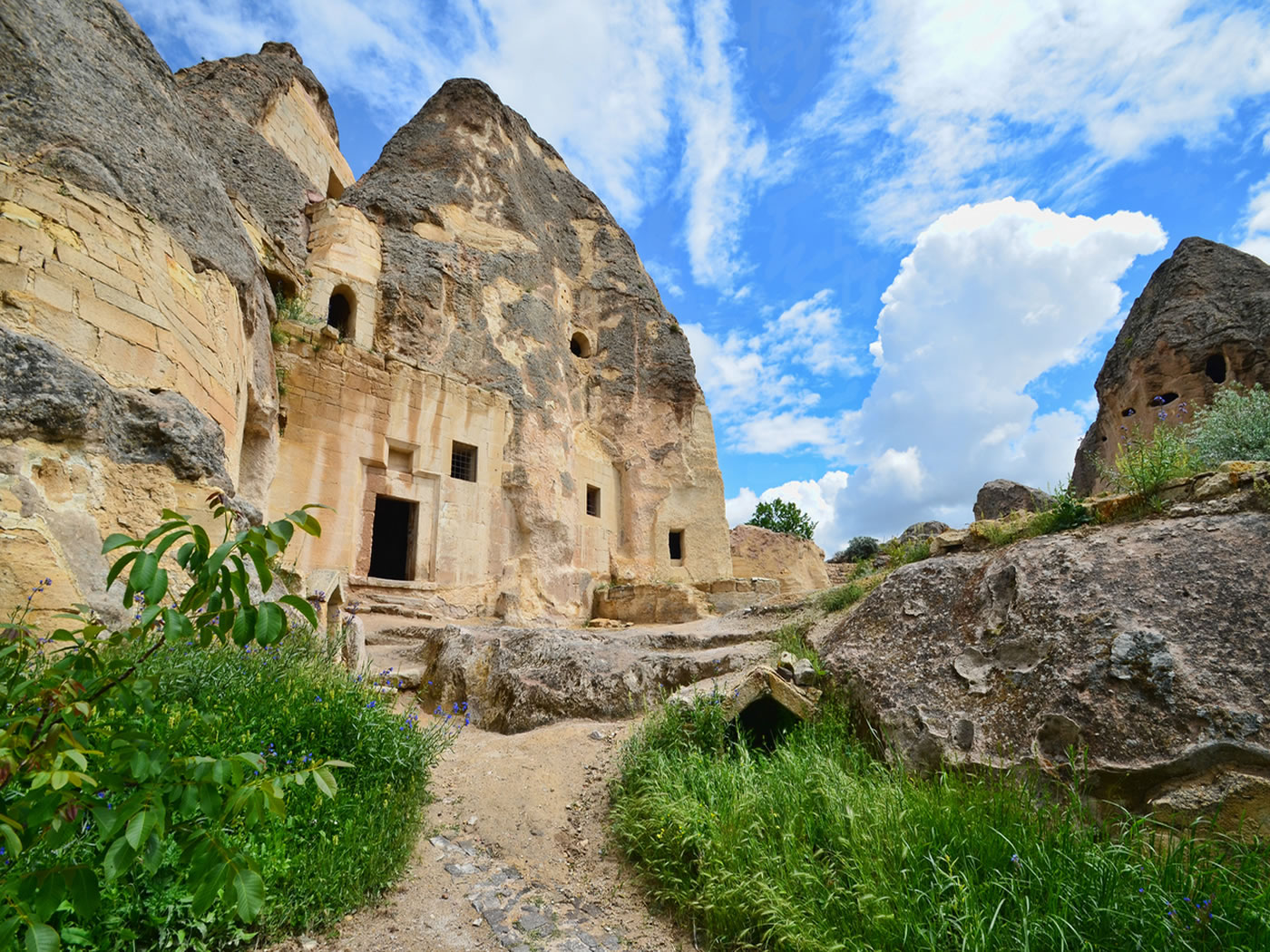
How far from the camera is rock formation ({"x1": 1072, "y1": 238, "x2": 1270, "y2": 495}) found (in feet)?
54.7

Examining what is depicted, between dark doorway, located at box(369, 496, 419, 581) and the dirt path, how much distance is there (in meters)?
9.77

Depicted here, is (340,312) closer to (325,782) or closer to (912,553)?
(912,553)

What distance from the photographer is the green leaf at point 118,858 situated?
1352mm

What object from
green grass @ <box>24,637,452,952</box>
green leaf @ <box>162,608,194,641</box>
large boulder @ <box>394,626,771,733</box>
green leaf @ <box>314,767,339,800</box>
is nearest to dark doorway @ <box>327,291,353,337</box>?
large boulder @ <box>394,626,771,733</box>

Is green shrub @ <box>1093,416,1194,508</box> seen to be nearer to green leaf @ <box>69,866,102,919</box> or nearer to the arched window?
green leaf @ <box>69,866,102,919</box>

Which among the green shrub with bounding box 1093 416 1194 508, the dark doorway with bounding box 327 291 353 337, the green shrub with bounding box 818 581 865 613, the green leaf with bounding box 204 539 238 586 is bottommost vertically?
the green leaf with bounding box 204 539 238 586

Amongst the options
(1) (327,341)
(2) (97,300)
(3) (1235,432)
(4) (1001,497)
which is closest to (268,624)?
(2) (97,300)

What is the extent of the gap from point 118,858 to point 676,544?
17.8m

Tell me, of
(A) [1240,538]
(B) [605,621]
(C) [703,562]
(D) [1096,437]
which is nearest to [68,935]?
(A) [1240,538]

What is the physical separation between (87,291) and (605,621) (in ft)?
35.3

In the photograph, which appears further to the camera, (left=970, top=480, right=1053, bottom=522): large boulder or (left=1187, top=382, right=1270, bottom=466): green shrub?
(left=970, top=480, right=1053, bottom=522): large boulder

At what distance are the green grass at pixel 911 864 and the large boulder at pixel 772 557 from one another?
60.6 feet

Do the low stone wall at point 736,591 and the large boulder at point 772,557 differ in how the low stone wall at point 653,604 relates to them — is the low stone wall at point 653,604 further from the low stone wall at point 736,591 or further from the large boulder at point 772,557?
the large boulder at point 772,557

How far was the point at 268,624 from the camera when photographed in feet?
5.26
